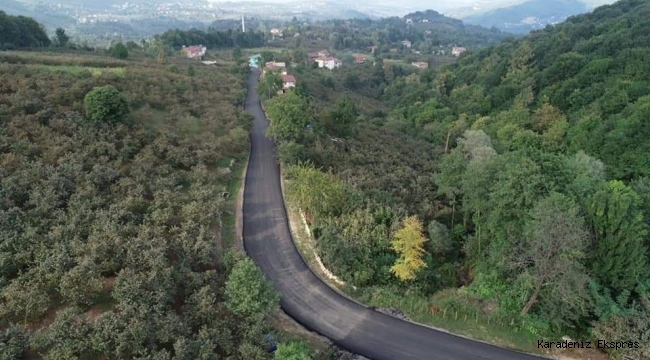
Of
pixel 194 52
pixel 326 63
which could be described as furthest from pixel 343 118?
pixel 326 63

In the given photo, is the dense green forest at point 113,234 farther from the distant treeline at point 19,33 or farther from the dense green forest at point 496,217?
the distant treeline at point 19,33

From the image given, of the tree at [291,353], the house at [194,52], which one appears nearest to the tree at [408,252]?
the tree at [291,353]

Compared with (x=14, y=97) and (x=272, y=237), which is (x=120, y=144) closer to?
(x=14, y=97)

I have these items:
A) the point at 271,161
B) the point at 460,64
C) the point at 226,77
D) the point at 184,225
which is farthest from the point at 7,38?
the point at 460,64

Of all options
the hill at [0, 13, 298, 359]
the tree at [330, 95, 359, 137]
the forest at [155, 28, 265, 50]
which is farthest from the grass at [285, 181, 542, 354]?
the forest at [155, 28, 265, 50]

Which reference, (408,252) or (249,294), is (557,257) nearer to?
(408,252)
